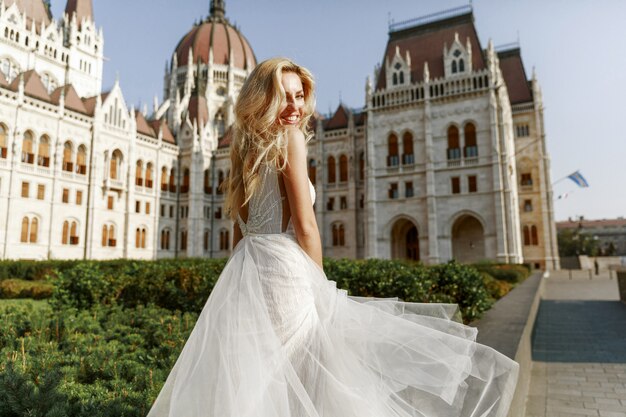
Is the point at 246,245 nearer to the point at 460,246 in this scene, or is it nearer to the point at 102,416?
the point at 102,416

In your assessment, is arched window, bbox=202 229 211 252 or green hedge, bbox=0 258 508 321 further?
arched window, bbox=202 229 211 252

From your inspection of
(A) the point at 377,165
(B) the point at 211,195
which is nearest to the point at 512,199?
(A) the point at 377,165

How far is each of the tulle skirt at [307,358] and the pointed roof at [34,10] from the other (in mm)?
51238

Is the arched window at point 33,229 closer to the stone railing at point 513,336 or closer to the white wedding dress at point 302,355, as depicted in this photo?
the stone railing at point 513,336

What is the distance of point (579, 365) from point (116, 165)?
39.1 metres

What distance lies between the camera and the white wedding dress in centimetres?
175

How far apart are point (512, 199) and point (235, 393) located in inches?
1265

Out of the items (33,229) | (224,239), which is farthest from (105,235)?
(224,239)

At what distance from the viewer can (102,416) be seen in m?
2.73

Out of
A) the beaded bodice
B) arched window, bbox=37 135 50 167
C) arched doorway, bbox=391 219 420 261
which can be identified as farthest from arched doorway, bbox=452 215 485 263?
arched window, bbox=37 135 50 167

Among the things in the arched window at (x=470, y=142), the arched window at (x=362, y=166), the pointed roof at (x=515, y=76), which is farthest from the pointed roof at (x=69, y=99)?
the pointed roof at (x=515, y=76)

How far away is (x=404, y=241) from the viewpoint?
A: 3512cm

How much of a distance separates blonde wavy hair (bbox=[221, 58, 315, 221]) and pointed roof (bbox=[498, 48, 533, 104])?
42.3 meters

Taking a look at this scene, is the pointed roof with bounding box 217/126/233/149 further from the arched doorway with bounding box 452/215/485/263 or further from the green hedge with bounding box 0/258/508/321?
the green hedge with bounding box 0/258/508/321
